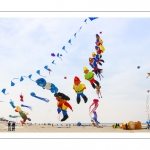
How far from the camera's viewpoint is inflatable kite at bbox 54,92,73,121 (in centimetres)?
842

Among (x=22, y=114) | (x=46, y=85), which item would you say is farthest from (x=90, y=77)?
(x=22, y=114)

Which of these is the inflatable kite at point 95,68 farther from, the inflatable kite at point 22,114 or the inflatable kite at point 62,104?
the inflatable kite at point 22,114

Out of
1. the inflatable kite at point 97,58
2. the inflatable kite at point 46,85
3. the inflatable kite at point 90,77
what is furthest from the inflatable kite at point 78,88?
the inflatable kite at point 97,58

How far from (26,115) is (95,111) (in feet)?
6.90

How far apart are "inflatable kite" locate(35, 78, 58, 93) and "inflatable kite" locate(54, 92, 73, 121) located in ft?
0.53

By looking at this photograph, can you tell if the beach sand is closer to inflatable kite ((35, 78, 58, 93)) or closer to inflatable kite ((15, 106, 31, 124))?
inflatable kite ((15, 106, 31, 124))

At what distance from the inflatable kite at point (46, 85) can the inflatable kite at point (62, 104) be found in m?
0.16

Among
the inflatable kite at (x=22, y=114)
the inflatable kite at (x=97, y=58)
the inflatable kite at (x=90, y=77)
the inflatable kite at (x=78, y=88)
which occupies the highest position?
the inflatable kite at (x=97, y=58)

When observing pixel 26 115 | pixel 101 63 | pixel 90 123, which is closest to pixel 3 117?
pixel 26 115

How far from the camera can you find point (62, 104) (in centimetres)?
850

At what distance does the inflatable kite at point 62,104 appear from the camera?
332 inches

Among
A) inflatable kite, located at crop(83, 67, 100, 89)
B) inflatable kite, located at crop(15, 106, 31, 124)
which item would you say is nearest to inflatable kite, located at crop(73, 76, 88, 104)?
inflatable kite, located at crop(83, 67, 100, 89)

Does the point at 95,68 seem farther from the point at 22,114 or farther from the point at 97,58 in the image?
the point at 22,114
